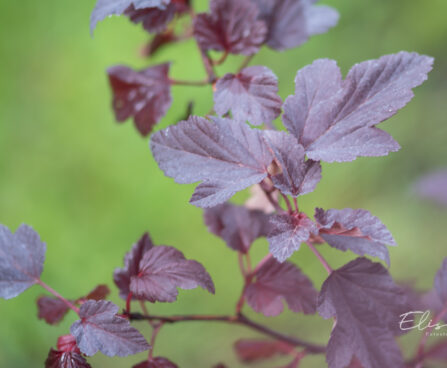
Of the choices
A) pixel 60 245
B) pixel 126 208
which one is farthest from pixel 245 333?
pixel 60 245

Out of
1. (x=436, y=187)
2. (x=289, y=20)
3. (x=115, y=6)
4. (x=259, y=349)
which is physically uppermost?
(x=115, y=6)

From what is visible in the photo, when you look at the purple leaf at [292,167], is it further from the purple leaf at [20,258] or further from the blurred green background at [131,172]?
the blurred green background at [131,172]

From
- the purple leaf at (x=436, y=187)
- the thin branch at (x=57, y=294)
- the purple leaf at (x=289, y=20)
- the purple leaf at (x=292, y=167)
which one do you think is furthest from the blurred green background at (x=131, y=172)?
the purple leaf at (x=292, y=167)

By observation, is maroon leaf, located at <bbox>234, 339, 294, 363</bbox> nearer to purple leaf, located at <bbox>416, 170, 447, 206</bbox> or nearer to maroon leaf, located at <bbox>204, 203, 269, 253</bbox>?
maroon leaf, located at <bbox>204, 203, 269, 253</bbox>

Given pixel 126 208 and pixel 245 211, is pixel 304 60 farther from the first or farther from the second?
pixel 245 211

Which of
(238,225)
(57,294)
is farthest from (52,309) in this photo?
(238,225)

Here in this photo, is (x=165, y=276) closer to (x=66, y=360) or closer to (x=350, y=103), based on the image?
(x=66, y=360)

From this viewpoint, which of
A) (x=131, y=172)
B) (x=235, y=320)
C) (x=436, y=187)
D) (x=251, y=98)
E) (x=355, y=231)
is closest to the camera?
(x=355, y=231)
